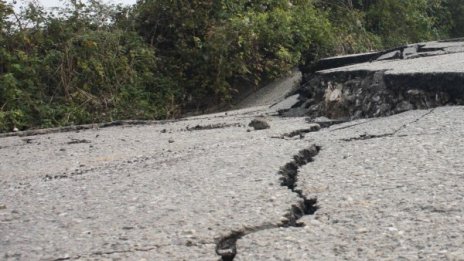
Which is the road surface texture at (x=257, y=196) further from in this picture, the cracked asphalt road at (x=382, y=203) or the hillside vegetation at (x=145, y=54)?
the hillside vegetation at (x=145, y=54)

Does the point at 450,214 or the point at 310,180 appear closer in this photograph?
the point at 450,214

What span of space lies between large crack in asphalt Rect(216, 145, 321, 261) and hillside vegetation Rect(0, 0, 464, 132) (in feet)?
15.0

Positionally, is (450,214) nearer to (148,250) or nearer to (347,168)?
(347,168)

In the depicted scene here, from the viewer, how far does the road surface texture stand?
191 centimetres

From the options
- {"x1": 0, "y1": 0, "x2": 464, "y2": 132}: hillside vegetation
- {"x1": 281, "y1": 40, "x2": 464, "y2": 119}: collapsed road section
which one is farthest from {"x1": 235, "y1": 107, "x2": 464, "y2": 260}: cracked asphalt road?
{"x1": 0, "y1": 0, "x2": 464, "y2": 132}: hillside vegetation

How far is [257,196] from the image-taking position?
2.43 metres

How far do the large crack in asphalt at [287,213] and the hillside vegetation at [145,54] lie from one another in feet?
15.0

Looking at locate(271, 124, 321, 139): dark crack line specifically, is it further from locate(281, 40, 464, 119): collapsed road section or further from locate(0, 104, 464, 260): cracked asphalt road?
locate(281, 40, 464, 119): collapsed road section

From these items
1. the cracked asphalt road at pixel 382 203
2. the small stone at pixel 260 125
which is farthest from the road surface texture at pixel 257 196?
the small stone at pixel 260 125

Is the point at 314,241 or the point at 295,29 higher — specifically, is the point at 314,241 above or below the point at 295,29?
below

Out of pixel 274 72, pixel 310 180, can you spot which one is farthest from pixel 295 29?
pixel 310 180

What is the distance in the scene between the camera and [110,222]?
7.39ft

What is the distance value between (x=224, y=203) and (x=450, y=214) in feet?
2.79

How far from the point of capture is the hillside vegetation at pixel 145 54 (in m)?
7.39
